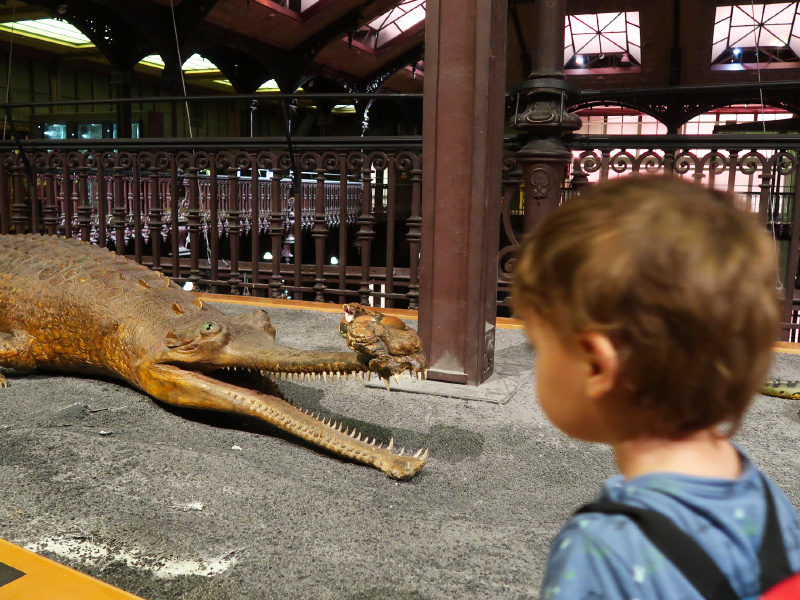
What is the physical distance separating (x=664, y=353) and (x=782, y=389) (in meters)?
2.78

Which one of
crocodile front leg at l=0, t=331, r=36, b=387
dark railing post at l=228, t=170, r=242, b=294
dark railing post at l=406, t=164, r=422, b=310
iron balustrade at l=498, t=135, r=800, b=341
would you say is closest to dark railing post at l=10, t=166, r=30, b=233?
dark railing post at l=228, t=170, r=242, b=294

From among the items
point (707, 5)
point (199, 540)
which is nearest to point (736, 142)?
point (199, 540)

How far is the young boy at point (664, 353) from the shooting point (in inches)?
26.0

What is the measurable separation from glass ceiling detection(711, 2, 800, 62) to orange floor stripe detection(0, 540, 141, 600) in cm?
1461

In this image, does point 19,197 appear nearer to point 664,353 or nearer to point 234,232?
point 234,232

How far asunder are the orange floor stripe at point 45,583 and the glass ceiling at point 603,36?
14383mm

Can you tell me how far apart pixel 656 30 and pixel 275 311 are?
11.7m

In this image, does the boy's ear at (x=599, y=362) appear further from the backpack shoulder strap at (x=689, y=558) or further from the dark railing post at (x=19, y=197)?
the dark railing post at (x=19, y=197)

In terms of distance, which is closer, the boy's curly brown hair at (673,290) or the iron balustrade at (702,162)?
the boy's curly brown hair at (673,290)

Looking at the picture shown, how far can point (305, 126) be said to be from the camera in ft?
60.9

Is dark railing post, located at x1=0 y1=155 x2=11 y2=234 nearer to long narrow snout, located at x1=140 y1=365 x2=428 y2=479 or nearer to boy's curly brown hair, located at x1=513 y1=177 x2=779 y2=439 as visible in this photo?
long narrow snout, located at x1=140 y1=365 x2=428 y2=479

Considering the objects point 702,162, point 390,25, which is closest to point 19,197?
point 702,162

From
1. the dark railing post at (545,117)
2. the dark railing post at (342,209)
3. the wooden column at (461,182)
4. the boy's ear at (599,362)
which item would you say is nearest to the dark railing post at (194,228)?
the dark railing post at (342,209)

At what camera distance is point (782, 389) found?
119 inches
